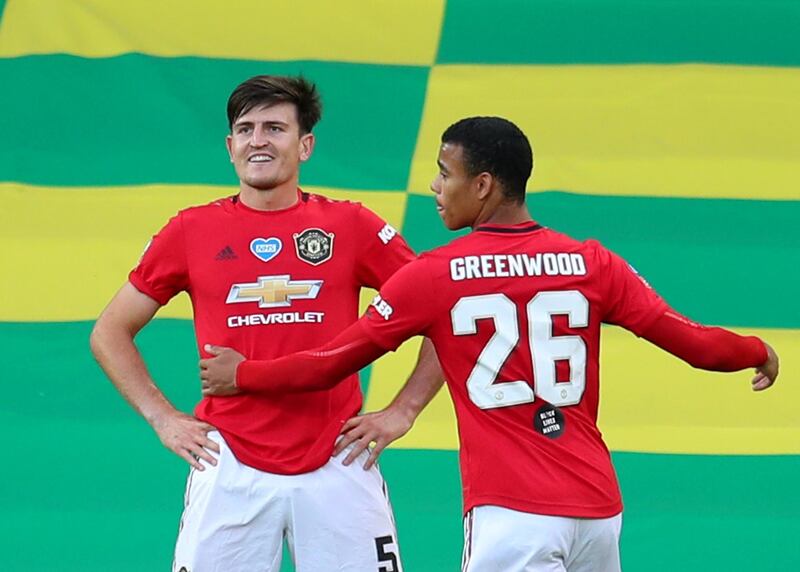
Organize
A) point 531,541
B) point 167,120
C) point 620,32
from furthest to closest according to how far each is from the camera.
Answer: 1. point 620,32
2. point 167,120
3. point 531,541

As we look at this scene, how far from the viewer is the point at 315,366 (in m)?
3.95

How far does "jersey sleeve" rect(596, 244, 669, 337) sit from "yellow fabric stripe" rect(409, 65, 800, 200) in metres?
3.91

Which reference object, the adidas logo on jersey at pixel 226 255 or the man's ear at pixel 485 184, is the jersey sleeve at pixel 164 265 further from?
the man's ear at pixel 485 184

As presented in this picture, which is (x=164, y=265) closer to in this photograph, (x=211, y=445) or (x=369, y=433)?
(x=211, y=445)

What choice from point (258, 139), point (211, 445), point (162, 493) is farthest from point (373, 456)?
point (162, 493)

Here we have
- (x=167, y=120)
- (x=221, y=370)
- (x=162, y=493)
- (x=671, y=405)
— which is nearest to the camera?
(x=221, y=370)

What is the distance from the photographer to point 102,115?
8.18 meters

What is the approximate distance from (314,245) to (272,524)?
746 millimetres

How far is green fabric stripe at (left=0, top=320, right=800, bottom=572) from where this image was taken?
5945 millimetres

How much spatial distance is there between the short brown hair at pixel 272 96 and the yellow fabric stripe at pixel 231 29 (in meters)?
4.02

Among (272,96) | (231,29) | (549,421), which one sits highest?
(231,29)

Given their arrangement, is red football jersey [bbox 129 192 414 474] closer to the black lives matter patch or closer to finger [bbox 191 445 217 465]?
finger [bbox 191 445 217 465]

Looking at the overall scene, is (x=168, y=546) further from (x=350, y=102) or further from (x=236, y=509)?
(x=350, y=102)

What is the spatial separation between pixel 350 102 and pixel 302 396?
14.0 feet
